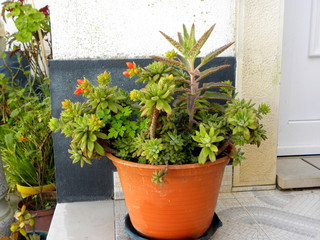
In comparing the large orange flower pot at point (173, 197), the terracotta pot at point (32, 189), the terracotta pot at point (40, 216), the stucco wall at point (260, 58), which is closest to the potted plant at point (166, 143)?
the large orange flower pot at point (173, 197)

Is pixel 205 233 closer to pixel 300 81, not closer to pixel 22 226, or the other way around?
pixel 22 226

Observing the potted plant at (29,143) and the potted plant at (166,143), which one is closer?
the potted plant at (166,143)

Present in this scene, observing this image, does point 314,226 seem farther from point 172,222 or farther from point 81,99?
point 81,99

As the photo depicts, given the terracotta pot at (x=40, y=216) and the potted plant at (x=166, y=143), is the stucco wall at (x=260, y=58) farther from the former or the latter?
the terracotta pot at (x=40, y=216)

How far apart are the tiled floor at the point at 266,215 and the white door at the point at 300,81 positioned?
0.51 meters

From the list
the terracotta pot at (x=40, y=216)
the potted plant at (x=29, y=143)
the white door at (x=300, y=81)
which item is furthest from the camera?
the white door at (x=300, y=81)

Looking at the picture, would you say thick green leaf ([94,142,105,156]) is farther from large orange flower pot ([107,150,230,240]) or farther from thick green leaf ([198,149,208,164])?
thick green leaf ([198,149,208,164])

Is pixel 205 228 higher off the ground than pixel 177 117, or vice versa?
pixel 177 117

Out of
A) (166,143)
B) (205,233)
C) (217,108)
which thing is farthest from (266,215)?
(166,143)

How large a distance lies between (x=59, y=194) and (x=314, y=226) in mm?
1580

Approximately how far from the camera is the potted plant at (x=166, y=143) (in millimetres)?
1628

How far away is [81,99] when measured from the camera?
2.28 metres

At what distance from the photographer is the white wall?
2.20 metres

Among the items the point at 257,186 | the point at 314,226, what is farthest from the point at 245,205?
the point at 314,226
